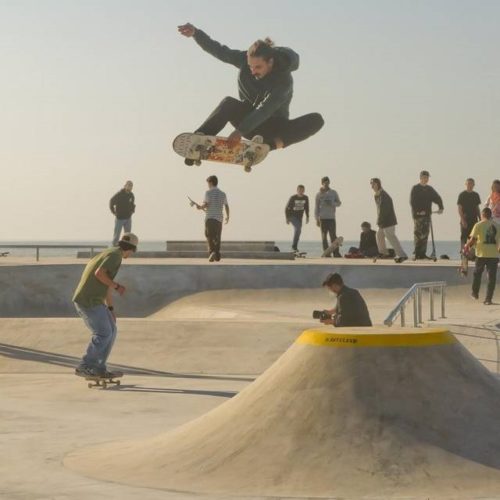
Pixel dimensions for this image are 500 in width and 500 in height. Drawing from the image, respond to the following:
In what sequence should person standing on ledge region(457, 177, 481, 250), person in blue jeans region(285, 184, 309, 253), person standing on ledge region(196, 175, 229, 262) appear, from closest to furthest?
person standing on ledge region(196, 175, 229, 262)
person standing on ledge region(457, 177, 481, 250)
person in blue jeans region(285, 184, 309, 253)

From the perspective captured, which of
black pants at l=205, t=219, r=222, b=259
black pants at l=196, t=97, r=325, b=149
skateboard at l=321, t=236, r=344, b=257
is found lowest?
skateboard at l=321, t=236, r=344, b=257

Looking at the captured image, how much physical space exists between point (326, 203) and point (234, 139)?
147 inches

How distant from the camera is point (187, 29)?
2148 cm

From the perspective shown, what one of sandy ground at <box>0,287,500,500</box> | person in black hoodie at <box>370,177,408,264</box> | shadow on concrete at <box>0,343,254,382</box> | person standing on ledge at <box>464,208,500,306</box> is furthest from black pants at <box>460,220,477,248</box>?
shadow on concrete at <box>0,343,254,382</box>

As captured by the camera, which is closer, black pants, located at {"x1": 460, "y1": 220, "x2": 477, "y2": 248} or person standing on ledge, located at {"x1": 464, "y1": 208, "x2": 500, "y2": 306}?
person standing on ledge, located at {"x1": 464, "y1": 208, "x2": 500, "y2": 306}

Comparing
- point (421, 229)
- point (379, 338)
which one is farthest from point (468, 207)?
point (379, 338)

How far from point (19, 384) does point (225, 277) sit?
345 inches

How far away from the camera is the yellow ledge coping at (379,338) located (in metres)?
7.15

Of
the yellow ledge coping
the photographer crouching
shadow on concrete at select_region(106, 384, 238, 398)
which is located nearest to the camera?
the yellow ledge coping

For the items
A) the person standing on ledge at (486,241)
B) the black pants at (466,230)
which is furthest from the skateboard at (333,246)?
the person standing on ledge at (486,241)

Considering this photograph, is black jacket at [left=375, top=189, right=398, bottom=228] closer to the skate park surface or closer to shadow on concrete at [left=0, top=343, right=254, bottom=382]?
the skate park surface

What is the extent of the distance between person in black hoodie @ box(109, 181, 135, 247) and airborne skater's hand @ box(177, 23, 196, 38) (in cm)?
378

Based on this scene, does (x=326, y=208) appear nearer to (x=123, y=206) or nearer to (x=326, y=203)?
(x=326, y=203)

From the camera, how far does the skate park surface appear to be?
645 centimetres
